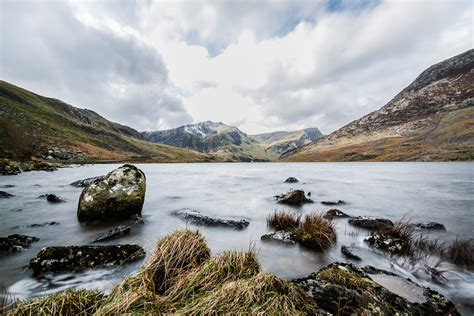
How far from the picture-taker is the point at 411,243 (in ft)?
30.7

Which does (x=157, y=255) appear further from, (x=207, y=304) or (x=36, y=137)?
(x=36, y=137)

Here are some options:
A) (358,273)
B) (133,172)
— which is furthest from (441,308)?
(133,172)

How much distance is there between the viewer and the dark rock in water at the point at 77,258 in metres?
7.04

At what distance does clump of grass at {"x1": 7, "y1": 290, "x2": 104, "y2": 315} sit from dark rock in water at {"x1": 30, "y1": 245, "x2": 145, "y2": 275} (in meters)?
3.48

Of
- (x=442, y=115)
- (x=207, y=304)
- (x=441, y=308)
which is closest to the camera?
(x=207, y=304)

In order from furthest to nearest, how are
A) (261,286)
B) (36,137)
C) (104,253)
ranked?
(36,137) → (104,253) → (261,286)

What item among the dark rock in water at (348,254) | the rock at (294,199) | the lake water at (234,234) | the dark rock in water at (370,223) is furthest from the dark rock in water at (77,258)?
the rock at (294,199)

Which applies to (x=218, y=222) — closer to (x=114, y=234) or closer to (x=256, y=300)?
(x=114, y=234)

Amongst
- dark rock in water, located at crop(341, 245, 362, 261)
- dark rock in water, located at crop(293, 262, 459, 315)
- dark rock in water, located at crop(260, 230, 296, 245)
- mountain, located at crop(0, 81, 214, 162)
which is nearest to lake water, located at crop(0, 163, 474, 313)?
dark rock in water, located at crop(341, 245, 362, 261)

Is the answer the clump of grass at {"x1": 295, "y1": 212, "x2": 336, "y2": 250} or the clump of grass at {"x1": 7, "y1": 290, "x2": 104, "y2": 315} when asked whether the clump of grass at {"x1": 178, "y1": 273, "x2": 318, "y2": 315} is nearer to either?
the clump of grass at {"x1": 7, "y1": 290, "x2": 104, "y2": 315}

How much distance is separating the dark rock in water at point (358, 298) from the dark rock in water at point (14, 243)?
31.8ft

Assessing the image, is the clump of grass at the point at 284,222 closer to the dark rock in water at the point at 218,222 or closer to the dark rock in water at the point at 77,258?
the dark rock in water at the point at 218,222

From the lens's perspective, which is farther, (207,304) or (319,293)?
(319,293)

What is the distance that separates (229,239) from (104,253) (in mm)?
4936
